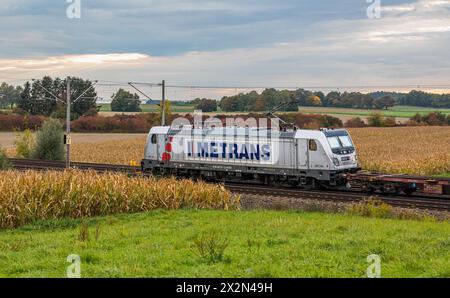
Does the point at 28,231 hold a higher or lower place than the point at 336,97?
lower

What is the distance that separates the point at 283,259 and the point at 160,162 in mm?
28298

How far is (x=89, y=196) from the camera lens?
2367cm

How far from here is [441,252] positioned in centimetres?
1422

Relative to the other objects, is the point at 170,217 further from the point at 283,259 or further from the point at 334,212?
the point at 283,259

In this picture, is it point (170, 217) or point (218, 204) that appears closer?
point (170, 217)

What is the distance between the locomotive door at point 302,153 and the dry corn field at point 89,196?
22.6ft

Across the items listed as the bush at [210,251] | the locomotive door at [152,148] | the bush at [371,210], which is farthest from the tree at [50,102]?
the bush at [210,251]

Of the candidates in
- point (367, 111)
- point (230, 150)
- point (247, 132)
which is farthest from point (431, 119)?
point (247, 132)

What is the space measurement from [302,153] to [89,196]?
45.7 feet

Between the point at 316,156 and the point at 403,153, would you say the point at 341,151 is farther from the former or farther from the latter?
the point at 403,153

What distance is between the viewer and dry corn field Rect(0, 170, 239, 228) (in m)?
21.7

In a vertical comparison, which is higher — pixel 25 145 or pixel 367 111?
pixel 367 111
